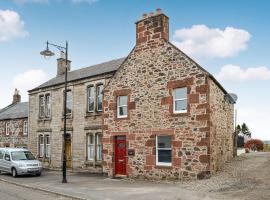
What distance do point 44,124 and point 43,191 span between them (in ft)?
44.4

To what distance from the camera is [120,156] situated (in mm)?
21469

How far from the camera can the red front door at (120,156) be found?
2127cm

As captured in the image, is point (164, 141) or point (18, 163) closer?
point (164, 141)

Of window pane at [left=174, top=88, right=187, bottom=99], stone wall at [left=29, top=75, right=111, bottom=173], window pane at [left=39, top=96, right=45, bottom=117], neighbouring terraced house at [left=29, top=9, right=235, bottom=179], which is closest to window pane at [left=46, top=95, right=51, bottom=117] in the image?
stone wall at [left=29, top=75, right=111, bottom=173]

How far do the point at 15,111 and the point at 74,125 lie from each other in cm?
1487

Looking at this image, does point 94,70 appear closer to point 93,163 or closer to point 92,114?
point 92,114

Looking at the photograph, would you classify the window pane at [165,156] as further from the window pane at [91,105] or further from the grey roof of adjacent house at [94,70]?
the window pane at [91,105]

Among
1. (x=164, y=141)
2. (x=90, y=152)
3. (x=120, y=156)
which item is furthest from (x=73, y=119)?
(x=164, y=141)

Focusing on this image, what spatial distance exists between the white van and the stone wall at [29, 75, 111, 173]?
9.98 ft

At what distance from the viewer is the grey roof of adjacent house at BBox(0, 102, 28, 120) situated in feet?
118

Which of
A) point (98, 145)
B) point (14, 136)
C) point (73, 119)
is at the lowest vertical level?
point (98, 145)

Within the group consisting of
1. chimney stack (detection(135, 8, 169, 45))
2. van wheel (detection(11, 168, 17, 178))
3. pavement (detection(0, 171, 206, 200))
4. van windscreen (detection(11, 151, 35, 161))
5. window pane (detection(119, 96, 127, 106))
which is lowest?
van wheel (detection(11, 168, 17, 178))

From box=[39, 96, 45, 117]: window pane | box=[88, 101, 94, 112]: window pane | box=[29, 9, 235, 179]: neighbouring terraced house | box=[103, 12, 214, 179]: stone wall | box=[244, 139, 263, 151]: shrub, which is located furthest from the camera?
box=[244, 139, 263, 151]: shrub

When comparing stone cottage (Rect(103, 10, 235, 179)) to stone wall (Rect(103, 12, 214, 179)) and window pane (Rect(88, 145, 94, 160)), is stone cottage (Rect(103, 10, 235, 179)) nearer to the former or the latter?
stone wall (Rect(103, 12, 214, 179))
